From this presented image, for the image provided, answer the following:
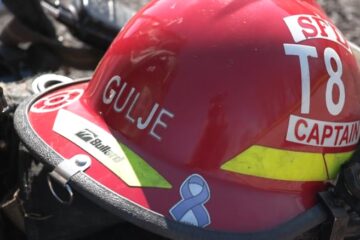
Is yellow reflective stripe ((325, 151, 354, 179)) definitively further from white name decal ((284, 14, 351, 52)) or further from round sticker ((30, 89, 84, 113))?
round sticker ((30, 89, 84, 113))

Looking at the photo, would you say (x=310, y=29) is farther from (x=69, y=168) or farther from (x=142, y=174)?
(x=69, y=168)

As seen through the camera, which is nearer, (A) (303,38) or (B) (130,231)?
(A) (303,38)

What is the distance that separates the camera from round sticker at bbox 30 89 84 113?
1563 mm

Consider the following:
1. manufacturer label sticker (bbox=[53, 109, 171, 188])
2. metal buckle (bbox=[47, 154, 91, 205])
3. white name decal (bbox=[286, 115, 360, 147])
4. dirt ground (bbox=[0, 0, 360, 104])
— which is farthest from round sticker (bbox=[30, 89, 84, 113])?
dirt ground (bbox=[0, 0, 360, 104])

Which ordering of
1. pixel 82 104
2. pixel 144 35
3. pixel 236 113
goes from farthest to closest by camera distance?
pixel 82 104
pixel 144 35
pixel 236 113

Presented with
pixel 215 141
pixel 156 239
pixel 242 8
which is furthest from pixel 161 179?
pixel 242 8

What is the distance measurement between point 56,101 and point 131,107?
0.26m

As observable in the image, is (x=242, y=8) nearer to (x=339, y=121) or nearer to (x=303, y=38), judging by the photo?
(x=303, y=38)

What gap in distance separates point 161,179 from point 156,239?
0.92ft

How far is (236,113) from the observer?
1347mm

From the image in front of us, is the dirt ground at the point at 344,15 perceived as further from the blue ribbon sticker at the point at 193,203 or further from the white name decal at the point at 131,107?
the blue ribbon sticker at the point at 193,203

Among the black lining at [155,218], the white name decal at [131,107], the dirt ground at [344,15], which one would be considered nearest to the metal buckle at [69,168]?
the black lining at [155,218]

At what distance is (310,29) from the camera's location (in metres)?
1.42

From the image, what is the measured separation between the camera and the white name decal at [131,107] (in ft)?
4.52
